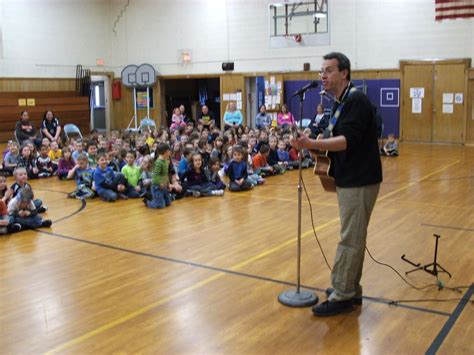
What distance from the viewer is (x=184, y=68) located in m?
21.4

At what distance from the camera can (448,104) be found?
16.4 meters

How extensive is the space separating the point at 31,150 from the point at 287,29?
10.5 m

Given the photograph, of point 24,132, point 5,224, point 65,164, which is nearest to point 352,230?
point 5,224

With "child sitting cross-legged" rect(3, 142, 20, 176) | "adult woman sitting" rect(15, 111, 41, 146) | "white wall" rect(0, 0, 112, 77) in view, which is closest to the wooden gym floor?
"child sitting cross-legged" rect(3, 142, 20, 176)

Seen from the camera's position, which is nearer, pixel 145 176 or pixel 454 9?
pixel 145 176

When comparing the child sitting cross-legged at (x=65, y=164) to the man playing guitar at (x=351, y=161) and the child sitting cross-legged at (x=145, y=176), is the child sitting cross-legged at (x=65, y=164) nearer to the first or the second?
the child sitting cross-legged at (x=145, y=176)

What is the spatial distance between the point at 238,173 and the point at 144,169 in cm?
159

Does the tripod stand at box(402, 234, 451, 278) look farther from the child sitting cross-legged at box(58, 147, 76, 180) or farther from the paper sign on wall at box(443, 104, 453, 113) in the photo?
the paper sign on wall at box(443, 104, 453, 113)

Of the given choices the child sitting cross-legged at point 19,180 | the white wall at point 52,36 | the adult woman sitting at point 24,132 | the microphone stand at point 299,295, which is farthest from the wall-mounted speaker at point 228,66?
the microphone stand at point 299,295

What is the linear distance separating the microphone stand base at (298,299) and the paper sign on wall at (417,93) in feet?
45.5

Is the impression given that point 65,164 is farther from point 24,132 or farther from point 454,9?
point 454,9

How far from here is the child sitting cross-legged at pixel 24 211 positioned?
6.90m

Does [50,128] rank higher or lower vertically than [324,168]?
higher

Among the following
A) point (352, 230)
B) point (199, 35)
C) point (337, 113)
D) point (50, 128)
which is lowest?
point (352, 230)
